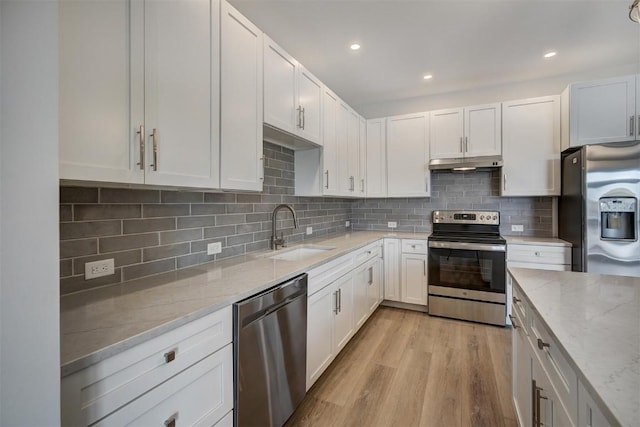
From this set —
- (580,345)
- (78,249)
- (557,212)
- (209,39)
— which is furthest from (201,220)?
(557,212)

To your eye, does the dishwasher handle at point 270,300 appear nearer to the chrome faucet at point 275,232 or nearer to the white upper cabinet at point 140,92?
the white upper cabinet at point 140,92

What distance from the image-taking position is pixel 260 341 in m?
1.34

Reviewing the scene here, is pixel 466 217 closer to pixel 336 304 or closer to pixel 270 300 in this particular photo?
pixel 336 304

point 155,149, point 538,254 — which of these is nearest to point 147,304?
point 155,149

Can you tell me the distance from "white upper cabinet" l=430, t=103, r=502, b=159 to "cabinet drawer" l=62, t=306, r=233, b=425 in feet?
10.7

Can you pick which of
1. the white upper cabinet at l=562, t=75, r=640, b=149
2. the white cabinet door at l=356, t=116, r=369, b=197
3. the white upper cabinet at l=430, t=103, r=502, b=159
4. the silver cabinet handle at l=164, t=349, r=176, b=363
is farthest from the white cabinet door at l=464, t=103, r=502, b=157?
the silver cabinet handle at l=164, t=349, r=176, b=363

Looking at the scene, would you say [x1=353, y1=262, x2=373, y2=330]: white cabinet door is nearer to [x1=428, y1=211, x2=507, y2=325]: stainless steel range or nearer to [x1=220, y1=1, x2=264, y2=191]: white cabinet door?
[x1=428, y1=211, x2=507, y2=325]: stainless steel range

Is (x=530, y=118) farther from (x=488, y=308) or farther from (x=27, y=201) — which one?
(x=27, y=201)

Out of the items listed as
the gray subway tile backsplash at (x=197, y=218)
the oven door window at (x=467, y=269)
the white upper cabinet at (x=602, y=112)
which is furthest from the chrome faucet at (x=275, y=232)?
the white upper cabinet at (x=602, y=112)

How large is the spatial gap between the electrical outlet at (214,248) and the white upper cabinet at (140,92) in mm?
553

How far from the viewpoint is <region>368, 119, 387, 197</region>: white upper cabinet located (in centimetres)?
A: 379

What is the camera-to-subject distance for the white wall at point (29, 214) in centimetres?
50

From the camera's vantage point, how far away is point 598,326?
89 centimetres

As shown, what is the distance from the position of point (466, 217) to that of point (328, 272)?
92.9 inches
